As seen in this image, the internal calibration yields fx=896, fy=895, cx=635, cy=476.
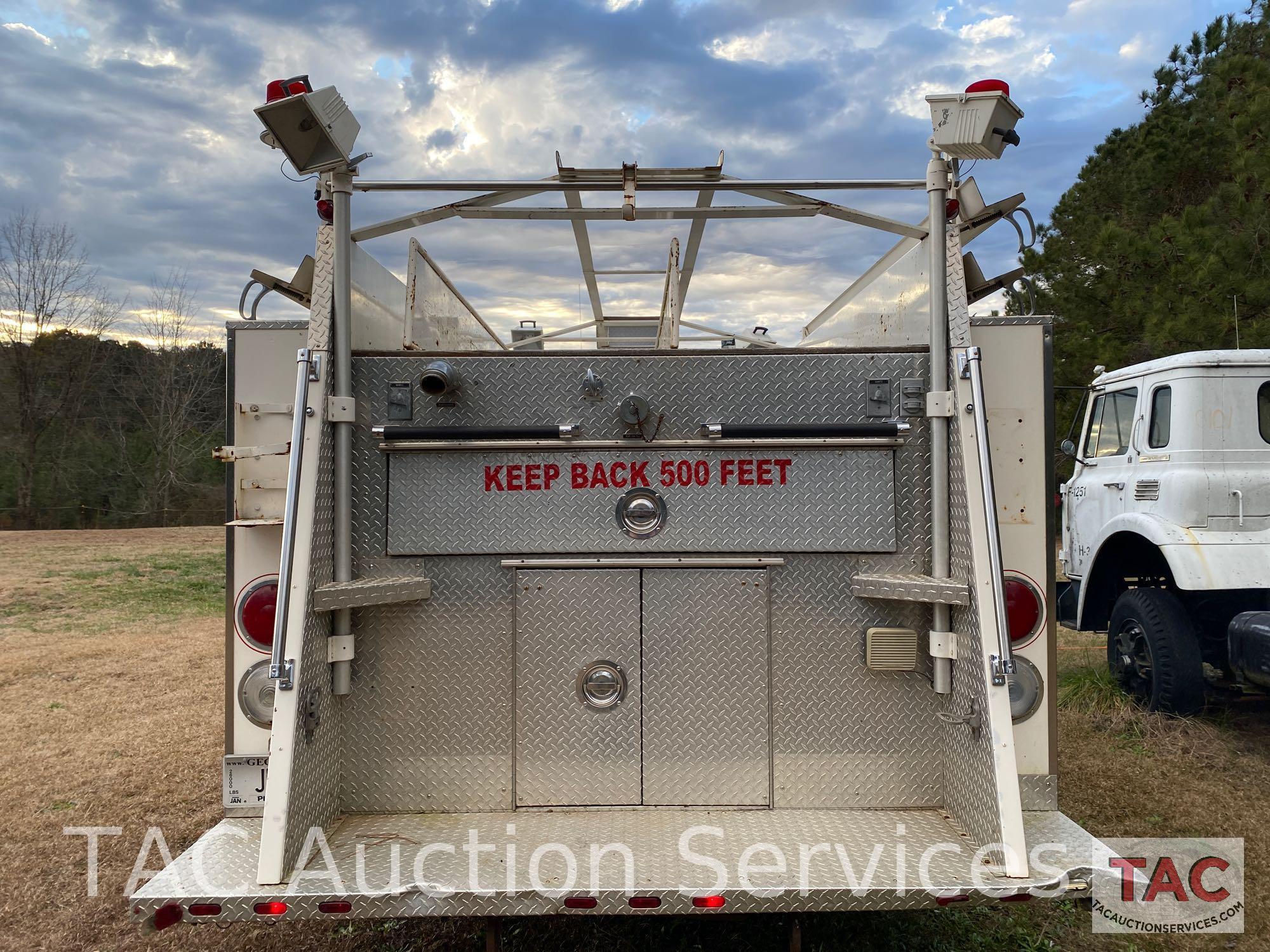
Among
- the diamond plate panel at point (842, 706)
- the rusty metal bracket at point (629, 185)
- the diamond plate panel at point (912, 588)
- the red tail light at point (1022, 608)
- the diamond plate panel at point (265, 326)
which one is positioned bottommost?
the diamond plate panel at point (842, 706)

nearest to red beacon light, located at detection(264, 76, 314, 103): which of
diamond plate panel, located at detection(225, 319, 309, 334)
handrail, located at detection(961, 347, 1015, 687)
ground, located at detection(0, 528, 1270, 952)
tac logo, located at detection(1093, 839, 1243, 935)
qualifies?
diamond plate panel, located at detection(225, 319, 309, 334)

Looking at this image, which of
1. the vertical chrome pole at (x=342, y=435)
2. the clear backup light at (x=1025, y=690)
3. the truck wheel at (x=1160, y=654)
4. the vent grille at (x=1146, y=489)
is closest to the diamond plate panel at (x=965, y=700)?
the clear backup light at (x=1025, y=690)

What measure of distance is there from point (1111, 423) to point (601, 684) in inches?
250

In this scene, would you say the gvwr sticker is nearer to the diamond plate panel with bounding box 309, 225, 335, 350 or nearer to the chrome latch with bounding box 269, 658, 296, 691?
the diamond plate panel with bounding box 309, 225, 335, 350

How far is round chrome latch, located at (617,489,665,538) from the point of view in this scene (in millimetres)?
3217

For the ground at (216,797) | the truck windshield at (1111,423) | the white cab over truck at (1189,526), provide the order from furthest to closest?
the truck windshield at (1111,423) < the white cab over truck at (1189,526) < the ground at (216,797)

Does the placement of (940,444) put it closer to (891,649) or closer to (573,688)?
(891,649)

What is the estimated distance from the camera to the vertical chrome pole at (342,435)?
3146 millimetres

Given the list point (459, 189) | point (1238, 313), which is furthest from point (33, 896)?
point (1238, 313)

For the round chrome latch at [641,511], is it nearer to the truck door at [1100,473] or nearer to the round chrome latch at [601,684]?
the round chrome latch at [601,684]

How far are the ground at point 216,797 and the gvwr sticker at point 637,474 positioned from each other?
1501 mm

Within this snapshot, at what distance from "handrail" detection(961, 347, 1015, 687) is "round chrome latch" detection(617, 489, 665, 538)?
3.56 feet

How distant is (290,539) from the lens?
9.21 feet

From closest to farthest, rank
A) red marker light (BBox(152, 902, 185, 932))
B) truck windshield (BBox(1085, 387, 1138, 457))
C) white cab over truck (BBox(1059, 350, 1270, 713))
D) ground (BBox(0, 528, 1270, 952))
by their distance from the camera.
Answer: red marker light (BBox(152, 902, 185, 932)), ground (BBox(0, 528, 1270, 952)), white cab over truck (BBox(1059, 350, 1270, 713)), truck windshield (BBox(1085, 387, 1138, 457))
